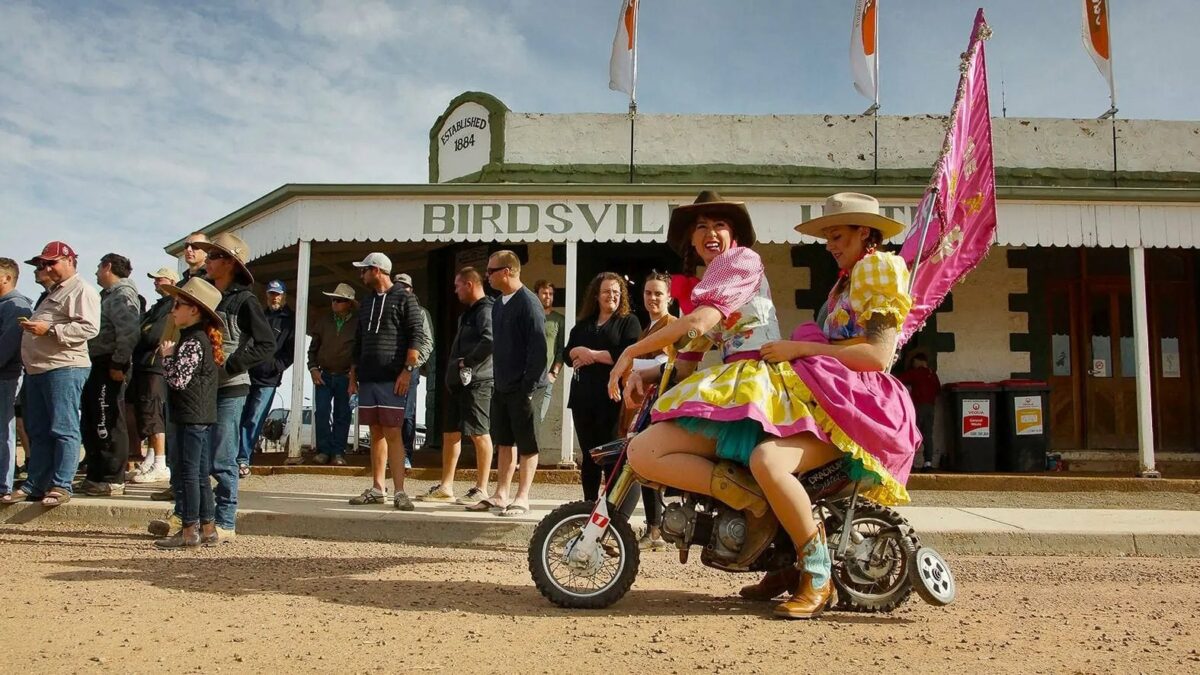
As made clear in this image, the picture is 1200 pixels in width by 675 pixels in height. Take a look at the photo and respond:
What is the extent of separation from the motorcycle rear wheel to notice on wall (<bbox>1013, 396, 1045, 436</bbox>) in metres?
7.29

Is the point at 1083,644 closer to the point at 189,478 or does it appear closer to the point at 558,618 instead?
the point at 558,618

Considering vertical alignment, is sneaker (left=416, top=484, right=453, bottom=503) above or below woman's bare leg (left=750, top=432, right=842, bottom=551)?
below

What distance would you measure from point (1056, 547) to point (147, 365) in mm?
6980

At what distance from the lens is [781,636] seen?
3453 mm

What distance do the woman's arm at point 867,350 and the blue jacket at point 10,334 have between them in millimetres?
5488

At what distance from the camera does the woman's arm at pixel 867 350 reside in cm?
371

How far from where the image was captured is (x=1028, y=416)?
10.4 meters

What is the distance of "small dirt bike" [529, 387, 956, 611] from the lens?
3.77 metres

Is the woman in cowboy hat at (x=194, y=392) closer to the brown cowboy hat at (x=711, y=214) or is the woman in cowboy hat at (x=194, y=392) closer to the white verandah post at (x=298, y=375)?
the brown cowboy hat at (x=711, y=214)

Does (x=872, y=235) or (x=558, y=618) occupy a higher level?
(x=872, y=235)

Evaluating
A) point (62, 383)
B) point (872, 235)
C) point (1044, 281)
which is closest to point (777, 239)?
point (1044, 281)

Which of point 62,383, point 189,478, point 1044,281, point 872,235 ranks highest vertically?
point 1044,281

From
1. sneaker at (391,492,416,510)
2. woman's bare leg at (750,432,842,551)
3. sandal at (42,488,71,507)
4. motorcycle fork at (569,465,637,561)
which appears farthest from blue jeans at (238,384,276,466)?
woman's bare leg at (750,432,842,551)

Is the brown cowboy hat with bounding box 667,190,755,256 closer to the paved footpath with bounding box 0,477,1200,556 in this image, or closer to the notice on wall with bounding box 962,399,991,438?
the paved footpath with bounding box 0,477,1200,556
